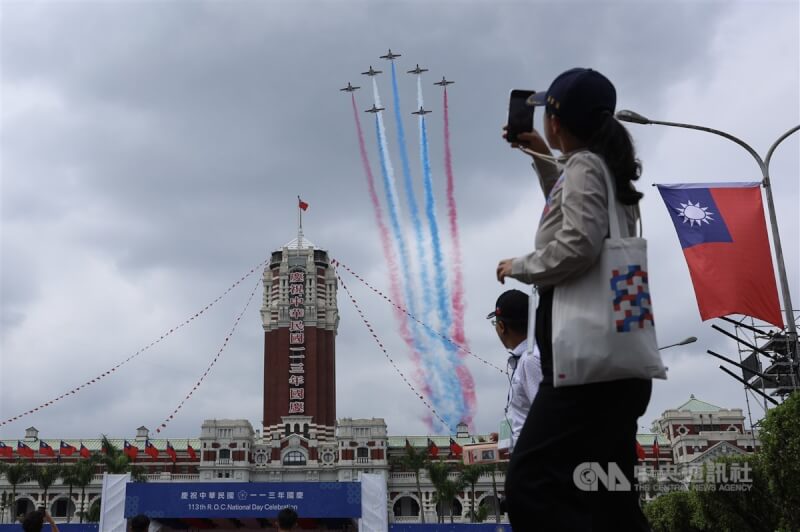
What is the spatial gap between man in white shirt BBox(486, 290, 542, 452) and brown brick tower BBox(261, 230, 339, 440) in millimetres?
67434

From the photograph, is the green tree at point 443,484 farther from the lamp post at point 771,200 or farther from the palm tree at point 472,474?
the lamp post at point 771,200

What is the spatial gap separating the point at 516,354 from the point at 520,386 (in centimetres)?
34

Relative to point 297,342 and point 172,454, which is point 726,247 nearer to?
point 297,342

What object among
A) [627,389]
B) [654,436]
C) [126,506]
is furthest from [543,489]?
[654,436]

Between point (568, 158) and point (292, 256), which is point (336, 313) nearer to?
point (292, 256)

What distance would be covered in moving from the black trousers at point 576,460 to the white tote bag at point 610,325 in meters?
0.11

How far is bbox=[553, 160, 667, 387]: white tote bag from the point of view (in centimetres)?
281

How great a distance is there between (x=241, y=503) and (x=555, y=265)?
3181 centimetres

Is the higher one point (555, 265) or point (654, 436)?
point (654, 436)

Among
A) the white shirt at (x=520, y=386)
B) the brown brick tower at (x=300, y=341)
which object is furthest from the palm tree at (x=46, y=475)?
the white shirt at (x=520, y=386)

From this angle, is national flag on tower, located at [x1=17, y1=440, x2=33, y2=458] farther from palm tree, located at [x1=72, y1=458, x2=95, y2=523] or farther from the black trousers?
the black trousers

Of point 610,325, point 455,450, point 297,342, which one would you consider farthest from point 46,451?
point 610,325

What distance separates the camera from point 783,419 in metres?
15.2

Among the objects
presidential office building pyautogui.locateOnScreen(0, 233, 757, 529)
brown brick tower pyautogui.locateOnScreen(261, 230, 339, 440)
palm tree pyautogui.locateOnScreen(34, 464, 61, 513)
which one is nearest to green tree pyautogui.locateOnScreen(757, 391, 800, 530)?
presidential office building pyautogui.locateOnScreen(0, 233, 757, 529)
